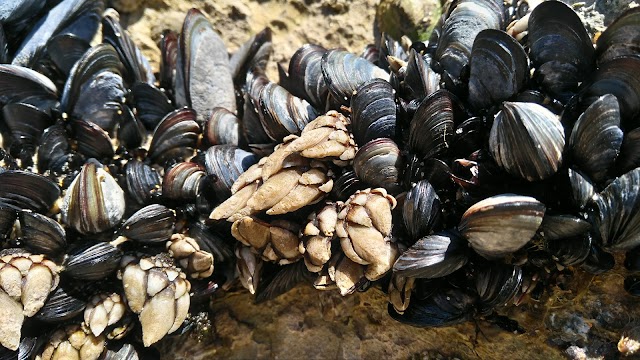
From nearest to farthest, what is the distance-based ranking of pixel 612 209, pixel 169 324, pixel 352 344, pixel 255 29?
1. pixel 612 209
2. pixel 169 324
3. pixel 352 344
4. pixel 255 29

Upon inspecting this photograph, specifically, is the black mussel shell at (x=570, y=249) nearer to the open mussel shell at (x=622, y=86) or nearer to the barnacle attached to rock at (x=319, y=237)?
the open mussel shell at (x=622, y=86)

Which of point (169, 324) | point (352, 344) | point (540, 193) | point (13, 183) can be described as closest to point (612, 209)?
point (540, 193)

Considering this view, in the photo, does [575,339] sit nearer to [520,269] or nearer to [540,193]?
[520,269]

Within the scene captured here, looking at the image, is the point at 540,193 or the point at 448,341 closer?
the point at 540,193

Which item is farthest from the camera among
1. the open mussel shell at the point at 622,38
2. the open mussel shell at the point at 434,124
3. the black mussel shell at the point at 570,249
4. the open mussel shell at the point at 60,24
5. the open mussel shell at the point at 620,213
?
the open mussel shell at the point at 60,24

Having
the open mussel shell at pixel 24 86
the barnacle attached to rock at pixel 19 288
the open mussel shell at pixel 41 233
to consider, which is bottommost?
the barnacle attached to rock at pixel 19 288

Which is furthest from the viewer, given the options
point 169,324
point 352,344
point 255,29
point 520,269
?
point 255,29

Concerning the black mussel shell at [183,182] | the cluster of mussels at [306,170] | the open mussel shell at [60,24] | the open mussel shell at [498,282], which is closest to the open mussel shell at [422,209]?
the cluster of mussels at [306,170]
